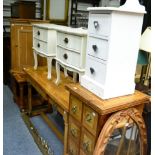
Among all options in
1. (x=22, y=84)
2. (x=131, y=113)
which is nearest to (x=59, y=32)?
(x=131, y=113)

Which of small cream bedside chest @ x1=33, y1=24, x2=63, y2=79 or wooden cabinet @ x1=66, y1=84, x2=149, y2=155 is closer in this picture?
wooden cabinet @ x1=66, y1=84, x2=149, y2=155

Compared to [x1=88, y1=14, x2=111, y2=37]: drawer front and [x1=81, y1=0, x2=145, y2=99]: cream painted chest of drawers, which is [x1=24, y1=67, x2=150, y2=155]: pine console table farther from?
[x1=88, y1=14, x2=111, y2=37]: drawer front

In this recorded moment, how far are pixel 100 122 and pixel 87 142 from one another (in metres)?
0.23

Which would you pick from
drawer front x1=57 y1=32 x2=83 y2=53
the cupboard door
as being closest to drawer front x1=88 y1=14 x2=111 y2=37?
drawer front x1=57 y1=32 x2=83 y2=53

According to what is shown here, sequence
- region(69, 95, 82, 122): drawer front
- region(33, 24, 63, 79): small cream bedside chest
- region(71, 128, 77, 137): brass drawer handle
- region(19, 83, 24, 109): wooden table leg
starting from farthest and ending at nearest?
1. region(19, 83, 24, 109): wooden table leg
2. region(33, 24, 63, 79): small cream bedside chest
3. region(71, 128, 77, 137): brass drawer handle
4. region(69, 95, 82, 122): drawer front

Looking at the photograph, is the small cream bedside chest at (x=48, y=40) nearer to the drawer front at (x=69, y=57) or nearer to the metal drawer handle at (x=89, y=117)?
the drawer front at (x=69, y=57)

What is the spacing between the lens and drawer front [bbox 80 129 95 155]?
1339 mm

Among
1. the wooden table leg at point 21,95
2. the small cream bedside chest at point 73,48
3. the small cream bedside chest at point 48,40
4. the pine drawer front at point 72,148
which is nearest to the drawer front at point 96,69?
the small cream bedside chest at point 73,48

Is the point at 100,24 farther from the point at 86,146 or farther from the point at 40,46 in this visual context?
the point at 40,46

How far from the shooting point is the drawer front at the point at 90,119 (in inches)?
50.4

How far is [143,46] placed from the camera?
1.41 meters

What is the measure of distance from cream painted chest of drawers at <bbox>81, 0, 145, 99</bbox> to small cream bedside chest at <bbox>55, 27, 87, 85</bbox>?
8.9 inches

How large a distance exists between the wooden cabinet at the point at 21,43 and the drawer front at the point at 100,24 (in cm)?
173

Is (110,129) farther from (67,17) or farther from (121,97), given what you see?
(67,17)
